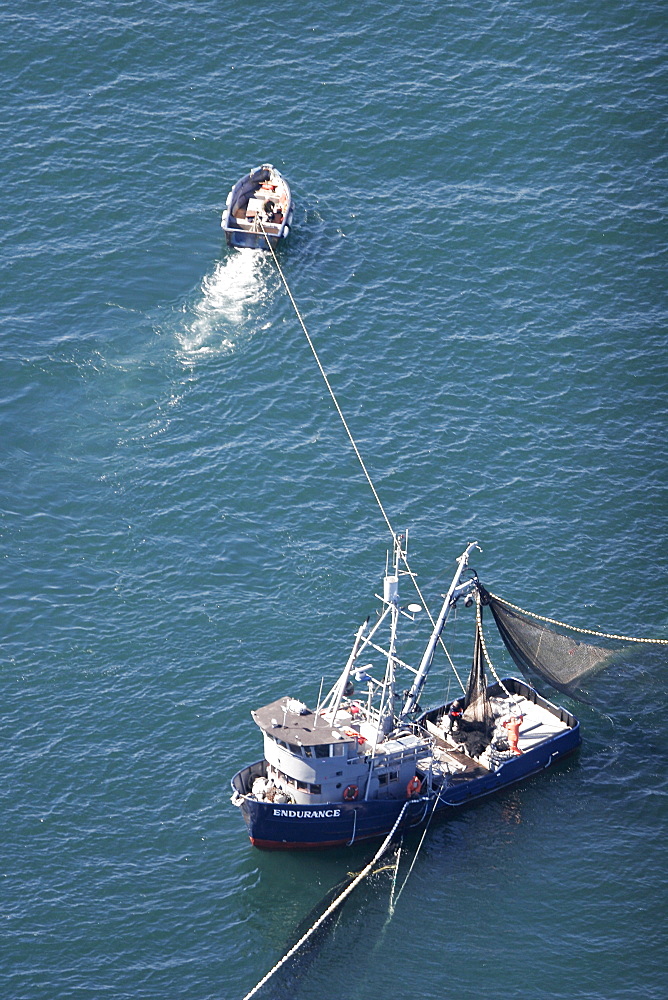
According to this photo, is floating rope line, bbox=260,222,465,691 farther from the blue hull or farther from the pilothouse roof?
the pilothouse roof

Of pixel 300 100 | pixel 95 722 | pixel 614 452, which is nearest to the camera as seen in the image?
pixel 95 722

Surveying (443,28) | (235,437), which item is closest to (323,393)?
(235,437)

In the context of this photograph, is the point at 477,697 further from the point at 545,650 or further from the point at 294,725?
the point at 294,725

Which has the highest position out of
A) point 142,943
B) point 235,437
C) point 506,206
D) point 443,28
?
point 443,28

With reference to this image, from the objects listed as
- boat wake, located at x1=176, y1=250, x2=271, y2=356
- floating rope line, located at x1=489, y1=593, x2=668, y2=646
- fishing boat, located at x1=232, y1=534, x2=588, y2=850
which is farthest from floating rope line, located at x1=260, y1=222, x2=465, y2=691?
floating rope line, located at x1=489, y1=593, x2=668, y2=646

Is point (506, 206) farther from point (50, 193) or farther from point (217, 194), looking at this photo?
point (50, 193)

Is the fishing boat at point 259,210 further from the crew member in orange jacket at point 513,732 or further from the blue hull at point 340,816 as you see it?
the blue hull at point 340,816
